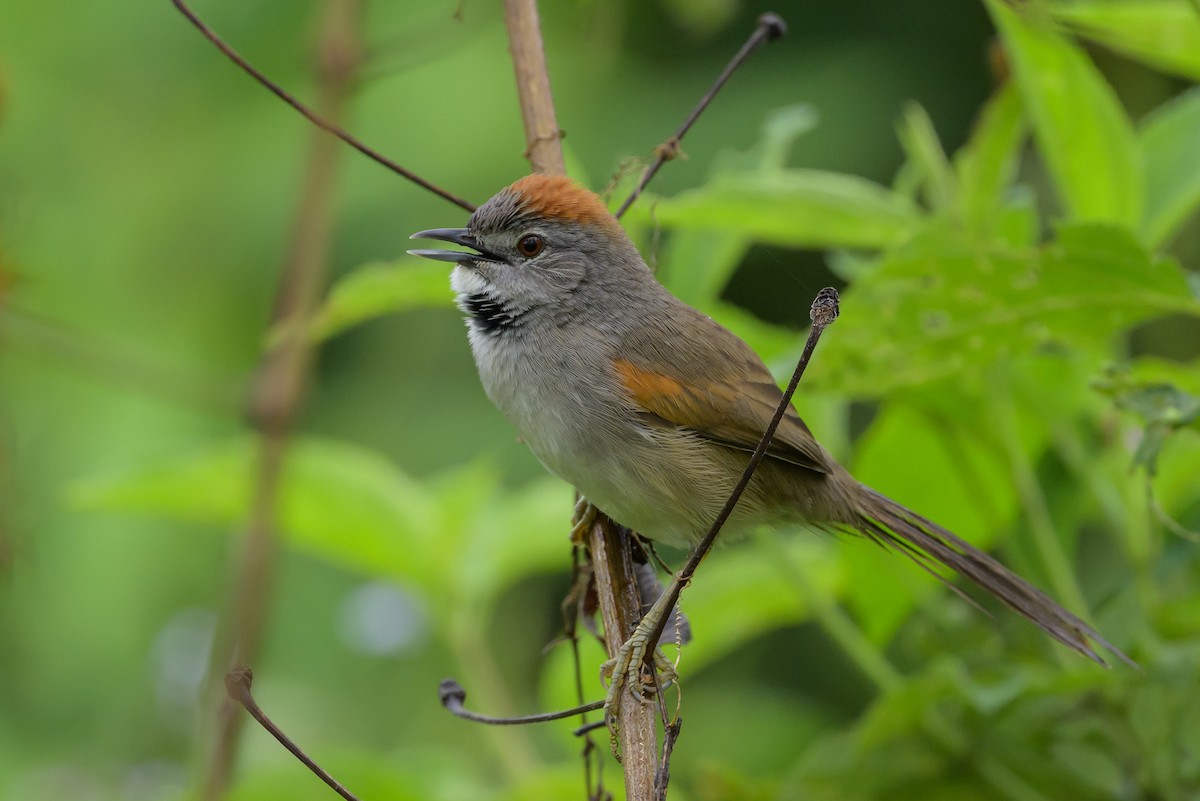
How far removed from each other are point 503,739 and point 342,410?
2.53 m

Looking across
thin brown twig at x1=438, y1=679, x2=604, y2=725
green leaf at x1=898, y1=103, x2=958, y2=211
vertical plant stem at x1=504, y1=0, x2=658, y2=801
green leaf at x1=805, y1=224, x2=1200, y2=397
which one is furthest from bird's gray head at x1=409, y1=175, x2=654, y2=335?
thin brown twig at x1=438, y1=679, x2=604, y2=725

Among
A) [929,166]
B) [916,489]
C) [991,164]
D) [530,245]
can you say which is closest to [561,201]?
[530,245]

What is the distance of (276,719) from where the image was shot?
4328 millimetres

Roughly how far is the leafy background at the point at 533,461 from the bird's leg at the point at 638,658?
42cm

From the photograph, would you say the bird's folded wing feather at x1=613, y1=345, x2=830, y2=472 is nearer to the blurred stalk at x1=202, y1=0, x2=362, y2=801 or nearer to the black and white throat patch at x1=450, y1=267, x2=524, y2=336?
the black and white throat patch at x1=450, y1=267, x2=524, y2=336

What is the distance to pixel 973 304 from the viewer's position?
7.66ft

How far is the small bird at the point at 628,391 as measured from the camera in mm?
2770

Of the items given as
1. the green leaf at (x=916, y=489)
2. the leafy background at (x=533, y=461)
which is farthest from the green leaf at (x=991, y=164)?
the green leaf at (x=916, y=489)

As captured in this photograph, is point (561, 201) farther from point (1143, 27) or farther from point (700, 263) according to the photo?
point (1143, 27)

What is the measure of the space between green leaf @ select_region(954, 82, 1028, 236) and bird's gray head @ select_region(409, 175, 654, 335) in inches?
29.5

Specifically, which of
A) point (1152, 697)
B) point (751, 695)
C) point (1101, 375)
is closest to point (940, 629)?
point (1152, 697)

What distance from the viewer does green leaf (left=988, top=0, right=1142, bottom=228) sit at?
2598 millimetres

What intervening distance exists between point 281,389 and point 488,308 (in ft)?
3.15

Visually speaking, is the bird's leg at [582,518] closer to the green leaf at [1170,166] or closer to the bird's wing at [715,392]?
the bird's wing at [715,392]
